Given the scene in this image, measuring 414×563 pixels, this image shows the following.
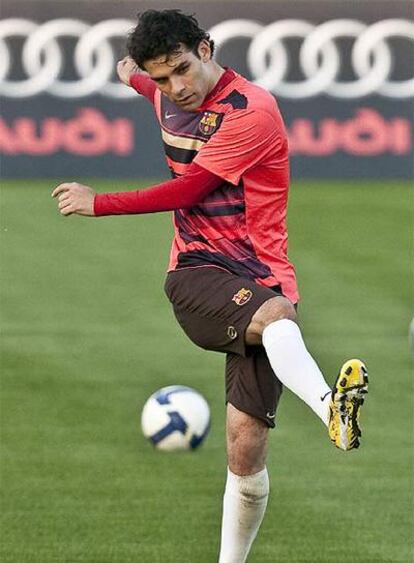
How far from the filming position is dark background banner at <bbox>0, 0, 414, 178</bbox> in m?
21.1

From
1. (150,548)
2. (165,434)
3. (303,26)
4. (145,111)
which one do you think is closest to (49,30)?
(145,111)

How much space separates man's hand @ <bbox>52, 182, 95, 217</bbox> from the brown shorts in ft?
2.05

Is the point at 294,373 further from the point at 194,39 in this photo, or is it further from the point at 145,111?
the point at 145,111

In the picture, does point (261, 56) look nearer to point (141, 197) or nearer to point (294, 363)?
point (141, 197)

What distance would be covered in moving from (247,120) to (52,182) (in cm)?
1517

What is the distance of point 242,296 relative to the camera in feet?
21.1

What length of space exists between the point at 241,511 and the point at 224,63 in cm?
1488

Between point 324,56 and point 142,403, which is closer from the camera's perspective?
point 142,403

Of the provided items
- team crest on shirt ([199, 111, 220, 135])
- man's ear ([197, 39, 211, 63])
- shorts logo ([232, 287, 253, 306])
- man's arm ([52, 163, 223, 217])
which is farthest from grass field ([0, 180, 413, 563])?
man's ear ([197, 39, 211, 63])

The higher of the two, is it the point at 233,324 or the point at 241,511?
the point at 233,324

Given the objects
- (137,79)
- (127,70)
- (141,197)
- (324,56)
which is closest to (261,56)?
(324,56)

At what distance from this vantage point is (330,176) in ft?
71.1

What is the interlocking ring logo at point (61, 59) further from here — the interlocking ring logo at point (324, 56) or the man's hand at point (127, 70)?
the man's hand at point (127, 70)

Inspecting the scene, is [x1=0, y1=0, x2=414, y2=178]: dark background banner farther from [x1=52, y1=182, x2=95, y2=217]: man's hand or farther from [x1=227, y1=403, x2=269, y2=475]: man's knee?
[x1=52, y1=182, x2=95, y2=217]: man's hand
